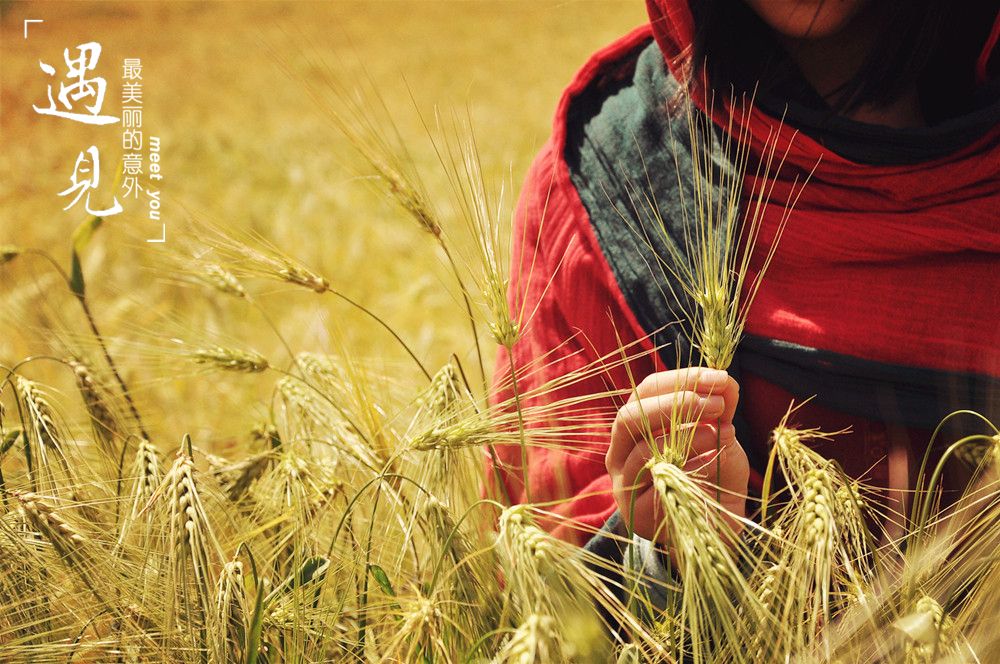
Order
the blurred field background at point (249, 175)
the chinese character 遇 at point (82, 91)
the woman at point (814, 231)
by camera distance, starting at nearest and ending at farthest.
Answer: the woman at point (814, 231), the blurred field background at point (249, 175), the chinese character 遇 at point (82, 91)

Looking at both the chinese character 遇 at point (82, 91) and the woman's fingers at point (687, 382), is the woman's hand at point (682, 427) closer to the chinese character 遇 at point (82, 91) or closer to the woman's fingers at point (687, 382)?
the woman's fingers at point (687, 382)

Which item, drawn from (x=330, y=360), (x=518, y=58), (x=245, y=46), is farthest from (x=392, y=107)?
(x=330, y=360)

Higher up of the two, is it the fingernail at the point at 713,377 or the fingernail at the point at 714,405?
the fingernail at the point at 713,377

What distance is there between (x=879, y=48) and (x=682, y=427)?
49 cm

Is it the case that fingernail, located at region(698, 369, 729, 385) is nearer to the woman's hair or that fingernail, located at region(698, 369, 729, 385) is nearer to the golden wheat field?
the golden wheat field

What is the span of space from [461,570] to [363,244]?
210 centimetres

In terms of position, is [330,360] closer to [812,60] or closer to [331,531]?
[331,531]

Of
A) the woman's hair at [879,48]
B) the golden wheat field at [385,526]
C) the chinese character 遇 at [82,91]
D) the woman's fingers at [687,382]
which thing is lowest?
the golden wheat field at [385,526]

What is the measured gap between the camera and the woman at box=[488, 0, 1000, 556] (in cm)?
66

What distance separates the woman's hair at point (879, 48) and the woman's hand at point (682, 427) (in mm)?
354

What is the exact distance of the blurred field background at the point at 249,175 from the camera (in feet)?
2.89

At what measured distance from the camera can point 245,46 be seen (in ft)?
18.9

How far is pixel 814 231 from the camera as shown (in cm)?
70

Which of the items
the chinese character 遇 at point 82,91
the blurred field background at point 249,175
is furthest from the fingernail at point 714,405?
the chinese character 遇 at point 82,91
